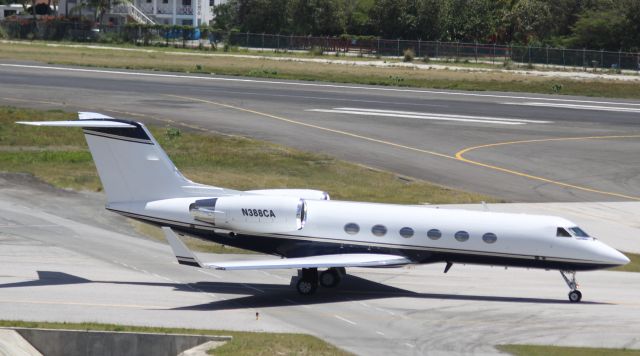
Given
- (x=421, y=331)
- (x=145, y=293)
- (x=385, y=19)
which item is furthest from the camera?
(x=385, y=19)

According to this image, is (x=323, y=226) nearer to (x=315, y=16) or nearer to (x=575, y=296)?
(x=575, y=296)

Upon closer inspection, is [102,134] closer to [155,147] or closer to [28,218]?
[155,147]

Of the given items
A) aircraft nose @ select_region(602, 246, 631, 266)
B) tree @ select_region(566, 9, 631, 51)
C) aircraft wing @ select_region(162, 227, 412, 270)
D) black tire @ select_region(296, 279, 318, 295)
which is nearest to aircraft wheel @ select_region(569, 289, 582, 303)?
aircraft nose @ select_region(602, 246, 631, 266)

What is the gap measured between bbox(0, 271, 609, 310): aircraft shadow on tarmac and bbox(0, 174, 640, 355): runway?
0.03 meters

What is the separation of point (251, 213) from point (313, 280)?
8.09ft

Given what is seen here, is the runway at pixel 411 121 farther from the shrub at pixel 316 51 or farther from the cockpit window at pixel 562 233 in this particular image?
the shrub at pixel 316 51

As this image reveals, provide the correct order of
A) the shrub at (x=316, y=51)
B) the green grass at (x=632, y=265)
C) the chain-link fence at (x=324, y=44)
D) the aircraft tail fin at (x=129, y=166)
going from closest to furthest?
the aircraft tail fin at (x=129, y=166)
the green grass at (x=632, y=265)
the chain-link fence at (x=324, y=44)
the shrub at (x=316, y=51)

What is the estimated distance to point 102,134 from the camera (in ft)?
90.9

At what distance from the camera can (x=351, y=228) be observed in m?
27.4

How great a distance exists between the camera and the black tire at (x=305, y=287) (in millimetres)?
Answer: 27219

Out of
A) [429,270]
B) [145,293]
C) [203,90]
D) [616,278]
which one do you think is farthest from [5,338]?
[203,90]

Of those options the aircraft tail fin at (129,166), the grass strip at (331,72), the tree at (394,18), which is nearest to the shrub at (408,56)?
the grass strip at (331,72)

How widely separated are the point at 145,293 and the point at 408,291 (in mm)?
7244

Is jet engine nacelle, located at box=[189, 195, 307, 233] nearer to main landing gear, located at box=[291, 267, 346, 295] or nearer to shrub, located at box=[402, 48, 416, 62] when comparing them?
main landing gear, located at box=[291, 267, 346, 295]
